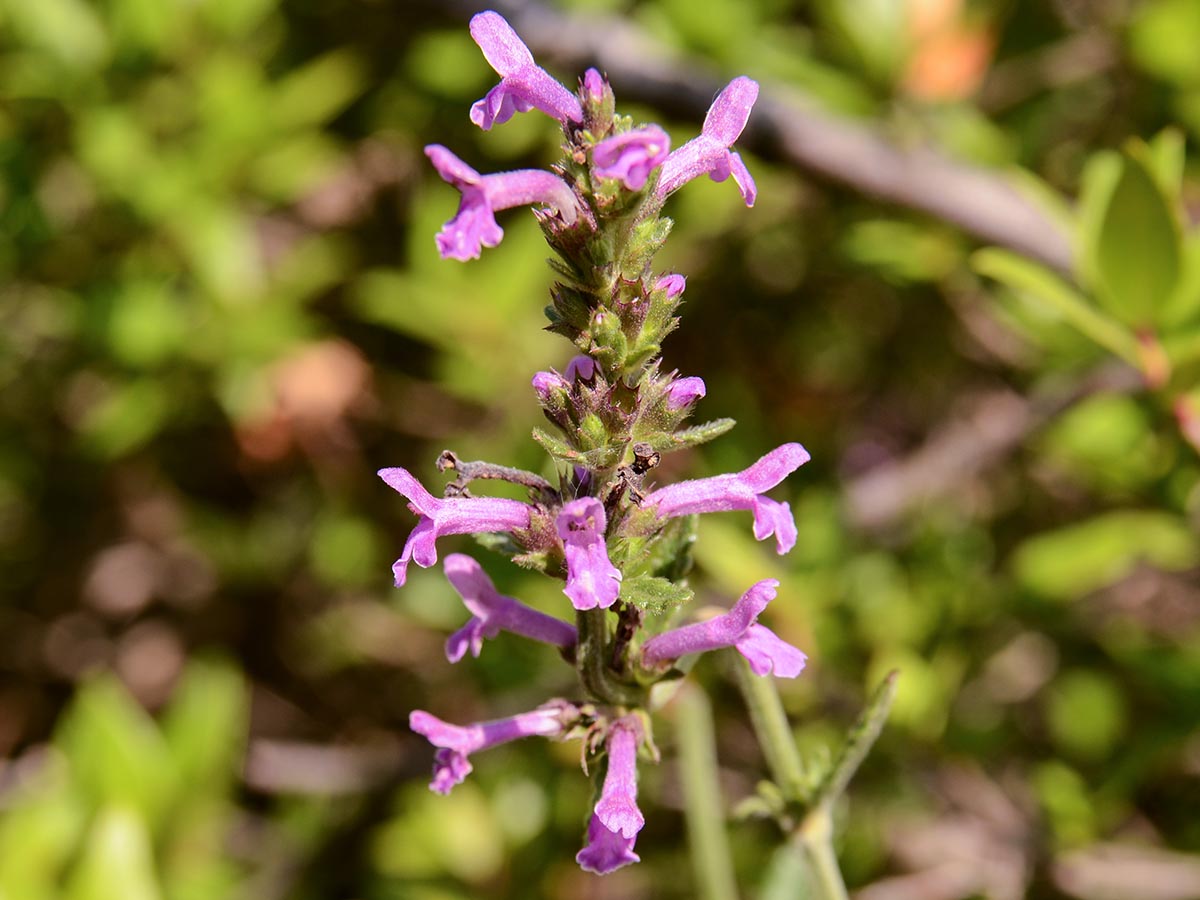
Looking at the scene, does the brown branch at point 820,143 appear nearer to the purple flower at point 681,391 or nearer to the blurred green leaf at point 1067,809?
the blurred green leaf at point 1067,809

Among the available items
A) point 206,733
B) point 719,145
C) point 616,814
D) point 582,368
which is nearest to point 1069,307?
point 719,145

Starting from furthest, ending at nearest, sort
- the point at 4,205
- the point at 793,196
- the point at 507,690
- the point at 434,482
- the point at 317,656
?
the point at 317,656, the point at 793,196, the point at 434,482, the point at 4,205, the point at 507,690

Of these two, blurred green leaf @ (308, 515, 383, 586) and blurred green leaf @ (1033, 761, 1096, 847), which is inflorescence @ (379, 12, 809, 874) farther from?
blurred green leaf @ (308, 515, 383, 586)

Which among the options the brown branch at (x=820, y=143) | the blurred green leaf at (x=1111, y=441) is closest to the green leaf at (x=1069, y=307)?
the blurred green leaf at (x=1111, y=441)

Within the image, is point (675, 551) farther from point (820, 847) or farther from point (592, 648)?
point (820, 847)

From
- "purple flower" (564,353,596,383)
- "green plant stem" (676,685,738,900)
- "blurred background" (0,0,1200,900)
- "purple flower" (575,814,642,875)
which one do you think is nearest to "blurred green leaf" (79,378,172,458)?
"blurred background" (0,0,1200,900)

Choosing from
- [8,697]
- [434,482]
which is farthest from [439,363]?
[8,697]

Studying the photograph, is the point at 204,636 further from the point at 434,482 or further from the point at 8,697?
the point at 434,482
